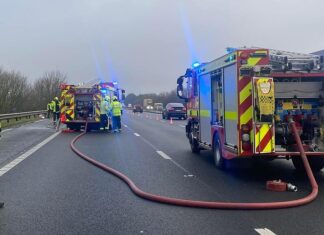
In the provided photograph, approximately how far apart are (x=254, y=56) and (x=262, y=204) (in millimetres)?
3273

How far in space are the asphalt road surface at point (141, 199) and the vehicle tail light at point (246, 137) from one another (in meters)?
0.66

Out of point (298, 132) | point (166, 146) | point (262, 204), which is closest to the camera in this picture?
point (262, 204)

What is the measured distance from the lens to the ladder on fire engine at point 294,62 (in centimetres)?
936

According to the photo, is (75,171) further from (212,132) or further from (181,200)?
(181,200)

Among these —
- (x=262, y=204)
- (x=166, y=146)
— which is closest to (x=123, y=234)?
(x=262, y=204)

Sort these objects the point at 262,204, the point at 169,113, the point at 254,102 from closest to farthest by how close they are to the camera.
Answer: the point at 262,204 → the point at 254,102 → the point at 169,113

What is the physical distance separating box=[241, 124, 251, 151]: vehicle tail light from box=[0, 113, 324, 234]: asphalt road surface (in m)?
0.66

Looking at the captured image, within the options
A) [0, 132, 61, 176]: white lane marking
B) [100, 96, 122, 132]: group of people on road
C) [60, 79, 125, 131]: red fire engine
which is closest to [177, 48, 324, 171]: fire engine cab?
[0, 132, 61, 176]: white lane marking

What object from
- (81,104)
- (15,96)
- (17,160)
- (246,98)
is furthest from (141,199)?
(15,96)

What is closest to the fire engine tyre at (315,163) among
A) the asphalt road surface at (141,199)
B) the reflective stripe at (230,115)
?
the asphalt road surface at (141,199)

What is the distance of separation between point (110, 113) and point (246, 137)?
677 inches

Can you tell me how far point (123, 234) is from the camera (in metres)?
5.36

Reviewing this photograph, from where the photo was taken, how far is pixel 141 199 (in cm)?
731

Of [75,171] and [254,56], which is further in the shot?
[75,171]
